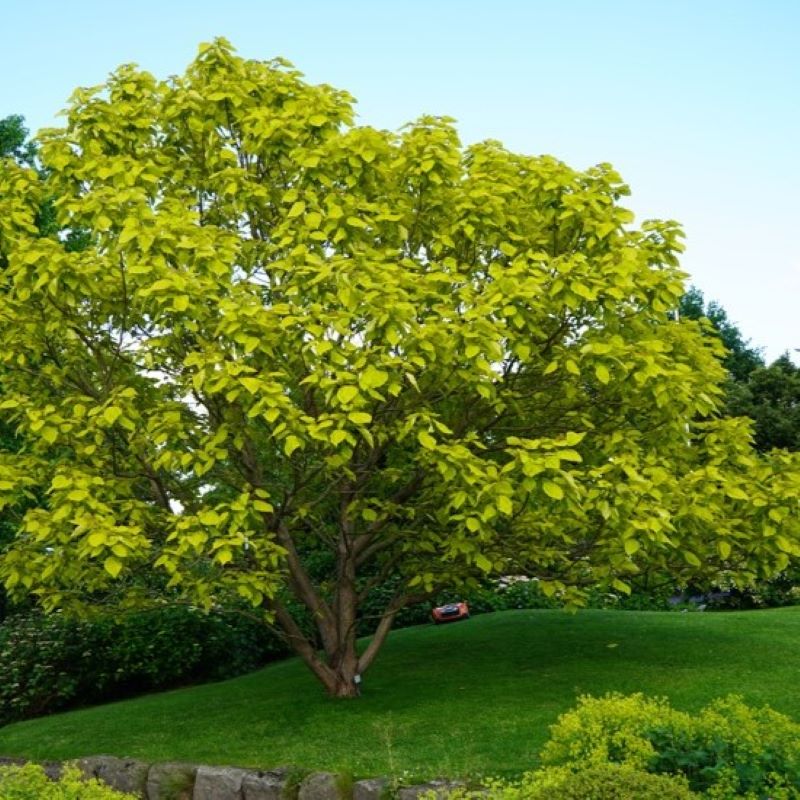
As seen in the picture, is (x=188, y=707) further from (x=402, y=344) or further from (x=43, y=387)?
(x=402, y=344)

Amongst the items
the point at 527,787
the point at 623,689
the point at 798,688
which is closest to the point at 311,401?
the point at 623,689

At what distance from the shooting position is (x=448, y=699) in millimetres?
12195

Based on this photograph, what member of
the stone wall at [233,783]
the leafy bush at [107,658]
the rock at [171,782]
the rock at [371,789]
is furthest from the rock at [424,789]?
the leafy bush at [107,658]

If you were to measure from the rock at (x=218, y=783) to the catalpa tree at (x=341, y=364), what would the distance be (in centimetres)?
186

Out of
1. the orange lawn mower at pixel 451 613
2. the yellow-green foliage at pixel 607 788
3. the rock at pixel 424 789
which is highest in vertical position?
the orange lawn mower at pixel 451 613

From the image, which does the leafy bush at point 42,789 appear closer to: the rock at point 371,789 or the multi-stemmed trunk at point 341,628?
the rock at point 371,789

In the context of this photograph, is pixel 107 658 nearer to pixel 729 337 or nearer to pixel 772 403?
pixel 772 403

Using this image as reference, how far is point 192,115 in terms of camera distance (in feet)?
39.7

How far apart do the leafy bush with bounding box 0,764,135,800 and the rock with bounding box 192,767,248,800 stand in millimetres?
2439

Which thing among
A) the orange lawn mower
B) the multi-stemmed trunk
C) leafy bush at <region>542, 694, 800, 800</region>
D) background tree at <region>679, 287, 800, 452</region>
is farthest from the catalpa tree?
background tree at <region>679, 287, 800, 452</region>

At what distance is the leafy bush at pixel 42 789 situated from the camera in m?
7.37

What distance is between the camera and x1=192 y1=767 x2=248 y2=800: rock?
10156mm

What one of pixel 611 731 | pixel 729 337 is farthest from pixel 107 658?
pixel 729 337

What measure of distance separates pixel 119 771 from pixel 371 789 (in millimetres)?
3655
